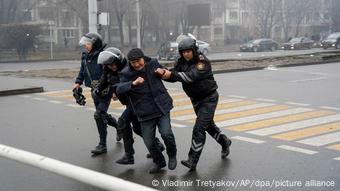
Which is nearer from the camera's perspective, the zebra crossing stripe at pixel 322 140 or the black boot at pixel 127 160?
the black boot at pixel 127 160

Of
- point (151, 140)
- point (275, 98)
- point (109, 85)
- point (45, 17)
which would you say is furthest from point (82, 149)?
point (45, 17)

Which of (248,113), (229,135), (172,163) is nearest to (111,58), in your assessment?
(172,163)

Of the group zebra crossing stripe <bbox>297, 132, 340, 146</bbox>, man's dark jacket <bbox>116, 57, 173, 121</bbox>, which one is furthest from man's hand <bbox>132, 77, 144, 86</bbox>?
zebra crossing stripe <bbox>297, 132, 340, 146</bbox>

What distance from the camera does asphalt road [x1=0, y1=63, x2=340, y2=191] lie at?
19.0 feet

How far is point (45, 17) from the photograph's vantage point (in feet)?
187

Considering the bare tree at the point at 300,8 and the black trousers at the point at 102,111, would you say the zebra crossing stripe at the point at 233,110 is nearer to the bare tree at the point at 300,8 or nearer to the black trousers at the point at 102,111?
the black trousers at the point at 102,111

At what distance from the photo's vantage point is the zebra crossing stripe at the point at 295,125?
8525 millimetres

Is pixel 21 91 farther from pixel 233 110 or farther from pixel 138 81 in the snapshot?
pixel 138 81

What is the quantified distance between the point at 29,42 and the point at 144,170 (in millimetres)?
37156

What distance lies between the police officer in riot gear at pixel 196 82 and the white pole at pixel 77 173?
2.89 meters

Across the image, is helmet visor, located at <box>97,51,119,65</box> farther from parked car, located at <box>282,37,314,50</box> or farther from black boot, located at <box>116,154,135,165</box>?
parked car, located at <box>282,37,314,50</box>

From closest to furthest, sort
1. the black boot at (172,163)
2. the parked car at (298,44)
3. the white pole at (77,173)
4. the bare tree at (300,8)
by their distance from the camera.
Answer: the white pole at (77,173) → the black boot at (172,163) → the parked car at (298,44) → the bare tree at (300,8)

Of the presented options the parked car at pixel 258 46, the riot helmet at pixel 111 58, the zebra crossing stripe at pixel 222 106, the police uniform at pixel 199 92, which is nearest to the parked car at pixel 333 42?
the parked car at pixel 258 46

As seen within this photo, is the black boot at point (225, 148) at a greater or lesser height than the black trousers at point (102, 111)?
lesser
